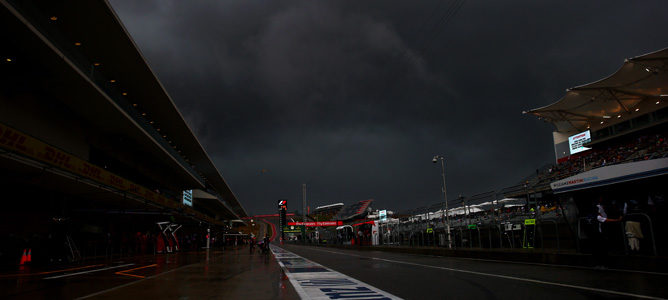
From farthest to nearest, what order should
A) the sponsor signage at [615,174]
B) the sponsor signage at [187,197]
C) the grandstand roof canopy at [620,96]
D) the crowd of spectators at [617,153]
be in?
1. the sponsor signage at [187,197]
2. the crowd of spectators at [617,153]
3. the grandstand roof canopy at [620,96]
4. the sponsor signage at [615,174]

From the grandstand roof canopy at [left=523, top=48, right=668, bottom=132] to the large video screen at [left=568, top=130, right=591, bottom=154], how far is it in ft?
4.41

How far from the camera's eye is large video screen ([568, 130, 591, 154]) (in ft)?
160

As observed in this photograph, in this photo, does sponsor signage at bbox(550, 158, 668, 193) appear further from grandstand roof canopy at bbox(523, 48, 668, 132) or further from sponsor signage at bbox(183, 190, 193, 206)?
sponsor signage at bbox(183, 190, 193, 206)

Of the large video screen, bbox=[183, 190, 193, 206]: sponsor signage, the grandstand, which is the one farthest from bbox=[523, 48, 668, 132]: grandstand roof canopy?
bbox=[183, 190, 193, 206]: sponsor signage

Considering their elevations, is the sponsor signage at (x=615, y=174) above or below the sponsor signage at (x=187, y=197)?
below

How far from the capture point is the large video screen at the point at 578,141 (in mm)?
48769

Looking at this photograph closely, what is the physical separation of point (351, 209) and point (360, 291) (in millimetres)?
98635

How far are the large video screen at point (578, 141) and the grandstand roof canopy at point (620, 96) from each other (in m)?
1.35

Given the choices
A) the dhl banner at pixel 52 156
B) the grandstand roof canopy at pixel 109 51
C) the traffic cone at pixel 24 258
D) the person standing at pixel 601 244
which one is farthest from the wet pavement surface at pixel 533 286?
the traffic cone at pixel 24 258

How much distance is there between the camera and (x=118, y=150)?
90.4ft

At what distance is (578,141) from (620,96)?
14179 mm

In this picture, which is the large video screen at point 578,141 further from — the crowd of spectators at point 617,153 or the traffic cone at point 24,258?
the traffic cone at point 24,258

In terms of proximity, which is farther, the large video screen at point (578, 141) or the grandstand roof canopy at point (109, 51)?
the large video screen at point (578, 141)

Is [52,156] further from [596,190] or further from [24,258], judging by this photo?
[596,190]
